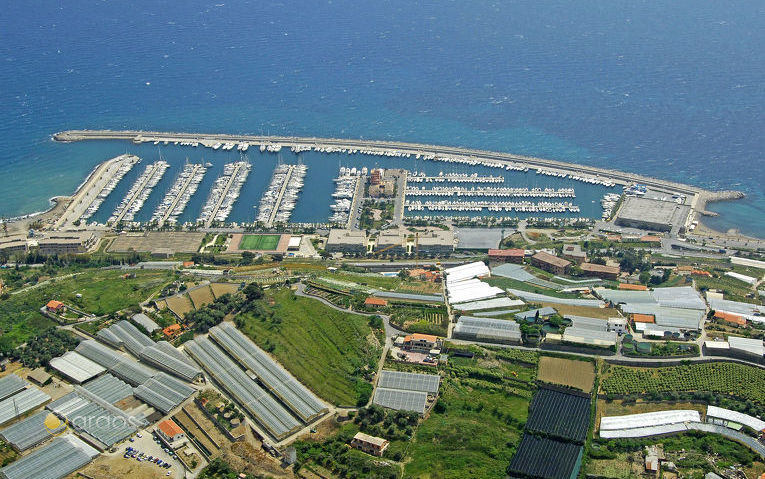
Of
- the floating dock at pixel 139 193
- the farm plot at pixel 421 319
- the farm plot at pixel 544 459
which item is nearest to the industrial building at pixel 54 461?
the farm plot at pixel 421 319

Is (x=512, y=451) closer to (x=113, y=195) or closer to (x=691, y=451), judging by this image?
(x=691, y=451)

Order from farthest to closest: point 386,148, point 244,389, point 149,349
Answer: point 386,148, point 149,349, point 244,389

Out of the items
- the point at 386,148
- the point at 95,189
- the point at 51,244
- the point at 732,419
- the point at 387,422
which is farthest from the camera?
the point at 386,148

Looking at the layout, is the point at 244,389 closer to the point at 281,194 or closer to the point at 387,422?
the point at 387,422

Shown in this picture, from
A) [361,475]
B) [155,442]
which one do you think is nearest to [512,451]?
[361,475]

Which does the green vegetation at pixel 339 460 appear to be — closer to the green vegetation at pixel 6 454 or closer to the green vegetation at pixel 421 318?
the green vegetation at pixel 421 318

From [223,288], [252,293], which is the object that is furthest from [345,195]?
[252,293]

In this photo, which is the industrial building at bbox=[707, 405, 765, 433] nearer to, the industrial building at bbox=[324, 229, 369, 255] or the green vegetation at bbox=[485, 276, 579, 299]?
the green vegetation at bbox=[485, 276, 579, 299]
